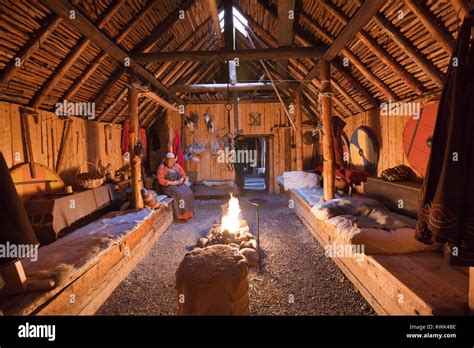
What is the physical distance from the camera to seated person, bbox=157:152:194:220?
7.15 m

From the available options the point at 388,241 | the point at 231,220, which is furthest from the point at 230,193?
the point at 388,241

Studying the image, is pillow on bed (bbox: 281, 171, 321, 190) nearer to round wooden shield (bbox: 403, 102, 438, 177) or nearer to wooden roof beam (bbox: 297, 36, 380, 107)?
wooden roof beam (bbox: 297, 36, 380, 107)

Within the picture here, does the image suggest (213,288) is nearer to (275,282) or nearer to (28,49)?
(275,282)

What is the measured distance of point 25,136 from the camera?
4703mm

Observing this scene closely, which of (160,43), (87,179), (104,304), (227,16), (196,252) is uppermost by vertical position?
(227,16)

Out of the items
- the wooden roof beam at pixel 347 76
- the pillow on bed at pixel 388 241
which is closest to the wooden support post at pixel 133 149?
the wooden roof beam at pixel 347 76

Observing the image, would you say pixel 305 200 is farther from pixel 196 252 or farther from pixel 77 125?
pixel 77 125

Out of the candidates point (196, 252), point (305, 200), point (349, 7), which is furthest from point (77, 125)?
point (349, 7)

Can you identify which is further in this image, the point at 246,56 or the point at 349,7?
the point at 246,56

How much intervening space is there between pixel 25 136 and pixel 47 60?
1508 mm

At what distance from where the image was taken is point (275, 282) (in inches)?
145

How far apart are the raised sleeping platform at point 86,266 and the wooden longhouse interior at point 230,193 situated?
3 cm

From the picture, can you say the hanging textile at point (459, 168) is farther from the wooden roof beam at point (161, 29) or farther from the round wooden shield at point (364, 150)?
the wooden roof beam at point (161, 29)

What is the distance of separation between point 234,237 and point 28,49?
4812mm
